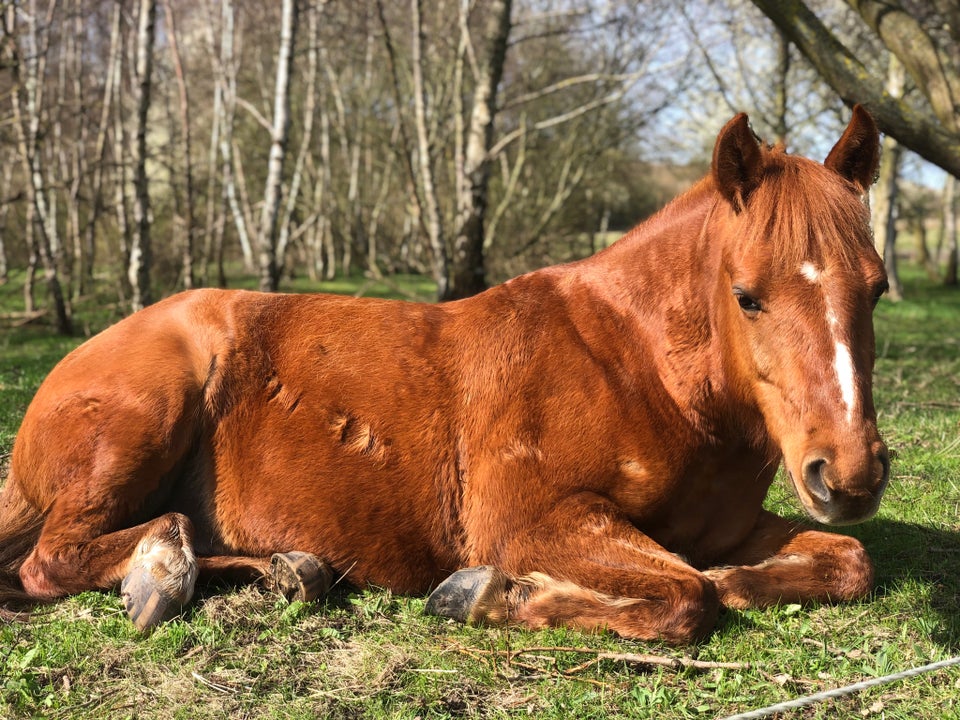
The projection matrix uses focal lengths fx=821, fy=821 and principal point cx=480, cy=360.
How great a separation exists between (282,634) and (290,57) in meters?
11.1

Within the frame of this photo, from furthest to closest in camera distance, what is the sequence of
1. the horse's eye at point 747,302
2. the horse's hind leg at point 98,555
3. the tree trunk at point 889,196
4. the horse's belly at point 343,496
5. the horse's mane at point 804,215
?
the tree trunk at point 889,196 → the horse's belly at point 343,496 → the horse's hind leg at point 98,555 → the horse's eye at point 747,302 → the horse's mane at point 804,215

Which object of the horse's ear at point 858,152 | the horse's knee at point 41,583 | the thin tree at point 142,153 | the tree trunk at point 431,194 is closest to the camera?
the horse's ear at point 858,152

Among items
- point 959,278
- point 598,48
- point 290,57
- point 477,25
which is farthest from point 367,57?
point 959,278

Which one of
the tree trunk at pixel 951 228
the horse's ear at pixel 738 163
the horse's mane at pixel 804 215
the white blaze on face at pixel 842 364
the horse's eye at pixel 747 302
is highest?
the horse's ear at pixel 738 163

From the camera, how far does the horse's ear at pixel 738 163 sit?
125 inches

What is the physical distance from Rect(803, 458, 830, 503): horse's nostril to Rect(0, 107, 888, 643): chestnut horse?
0.30 metres

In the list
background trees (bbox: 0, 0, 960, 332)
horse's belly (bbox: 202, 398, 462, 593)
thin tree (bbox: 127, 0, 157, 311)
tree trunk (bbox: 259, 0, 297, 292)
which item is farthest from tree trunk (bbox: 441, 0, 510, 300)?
horse's belly (bbox: 202, 398, 462, 593)

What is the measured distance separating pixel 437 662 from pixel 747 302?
179 centimetres

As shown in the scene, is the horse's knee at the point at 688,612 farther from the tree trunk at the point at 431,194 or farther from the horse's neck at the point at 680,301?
the tree trunk at the point at 431,194

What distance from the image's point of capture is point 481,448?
3750 mm

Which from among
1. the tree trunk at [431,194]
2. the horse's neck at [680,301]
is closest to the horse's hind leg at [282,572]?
the horse's neck at [680,301]

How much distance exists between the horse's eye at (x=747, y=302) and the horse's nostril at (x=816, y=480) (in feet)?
2.02

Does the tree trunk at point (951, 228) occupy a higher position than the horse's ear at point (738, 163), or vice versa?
the horse's ear at point (738, 163)

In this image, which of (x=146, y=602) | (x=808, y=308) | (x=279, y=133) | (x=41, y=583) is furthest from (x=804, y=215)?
(x=279, y=133)
